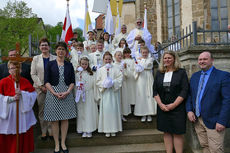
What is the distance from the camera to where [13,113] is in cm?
338

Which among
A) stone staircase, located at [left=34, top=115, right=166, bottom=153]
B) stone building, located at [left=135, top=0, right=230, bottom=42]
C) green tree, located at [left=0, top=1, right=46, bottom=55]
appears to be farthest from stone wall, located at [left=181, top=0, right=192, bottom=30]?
green tree, located at [left=0, top=1, right=46, bottom=55]

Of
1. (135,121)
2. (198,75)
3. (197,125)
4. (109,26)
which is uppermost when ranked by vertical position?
(109,26)

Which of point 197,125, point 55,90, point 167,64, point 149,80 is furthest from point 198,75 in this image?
point 55,90

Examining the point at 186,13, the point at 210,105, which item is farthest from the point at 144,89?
the point at 186,13

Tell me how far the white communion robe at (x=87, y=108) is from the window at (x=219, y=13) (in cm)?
824

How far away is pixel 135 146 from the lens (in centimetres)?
421

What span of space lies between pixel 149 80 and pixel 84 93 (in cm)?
179

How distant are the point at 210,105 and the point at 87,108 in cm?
253

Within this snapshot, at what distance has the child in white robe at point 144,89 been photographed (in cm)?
485

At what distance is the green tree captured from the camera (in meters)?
22.4

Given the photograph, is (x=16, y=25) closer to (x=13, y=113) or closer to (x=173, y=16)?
(x=173, y=16)

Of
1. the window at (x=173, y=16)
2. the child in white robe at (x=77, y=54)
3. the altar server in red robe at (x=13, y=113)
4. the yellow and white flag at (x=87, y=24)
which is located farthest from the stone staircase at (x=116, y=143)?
the window at (x=173, y=16)

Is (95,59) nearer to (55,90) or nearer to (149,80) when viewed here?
(149,80)

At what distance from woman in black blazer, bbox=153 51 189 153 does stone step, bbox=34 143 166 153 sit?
0.49 metres
